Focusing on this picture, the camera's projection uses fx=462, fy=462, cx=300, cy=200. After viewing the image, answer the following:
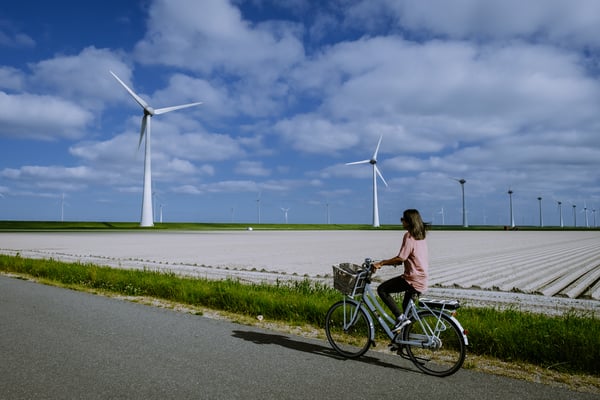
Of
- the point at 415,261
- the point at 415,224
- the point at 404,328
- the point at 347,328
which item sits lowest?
the point at 347,328

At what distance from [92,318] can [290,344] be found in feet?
15.0

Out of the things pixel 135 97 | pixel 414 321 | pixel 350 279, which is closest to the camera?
pixel 414 321

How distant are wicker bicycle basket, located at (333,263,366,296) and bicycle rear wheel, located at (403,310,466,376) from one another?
90cm

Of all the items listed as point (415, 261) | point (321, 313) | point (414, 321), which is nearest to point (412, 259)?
point (415, 261)

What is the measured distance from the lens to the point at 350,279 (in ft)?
22.4

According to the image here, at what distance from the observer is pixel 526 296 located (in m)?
12.4

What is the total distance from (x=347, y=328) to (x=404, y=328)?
96 cm

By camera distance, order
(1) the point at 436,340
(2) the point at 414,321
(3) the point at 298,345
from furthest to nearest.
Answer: (3) the point at 298,345
(2) the point at 414,321
(1) the point at 436,340

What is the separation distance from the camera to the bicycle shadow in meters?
6.88

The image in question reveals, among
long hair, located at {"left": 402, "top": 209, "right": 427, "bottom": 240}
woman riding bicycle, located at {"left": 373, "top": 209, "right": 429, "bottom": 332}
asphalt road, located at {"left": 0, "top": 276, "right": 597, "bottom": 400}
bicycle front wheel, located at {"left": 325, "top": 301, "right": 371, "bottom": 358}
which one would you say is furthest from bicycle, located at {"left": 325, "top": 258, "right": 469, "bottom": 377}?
long hair, located at {"left": 402, "top": 209, "right": 427, "bottom": 240}

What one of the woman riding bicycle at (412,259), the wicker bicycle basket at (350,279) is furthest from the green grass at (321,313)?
the wicker bicycle basket at (350,279)

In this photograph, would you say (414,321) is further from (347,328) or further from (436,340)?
(347,328)

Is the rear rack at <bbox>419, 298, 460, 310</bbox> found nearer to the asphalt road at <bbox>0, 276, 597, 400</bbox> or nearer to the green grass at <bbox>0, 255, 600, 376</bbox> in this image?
the asphalt road at <bbox>0, 276, 597, 400</bbox>

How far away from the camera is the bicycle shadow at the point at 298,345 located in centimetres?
688
